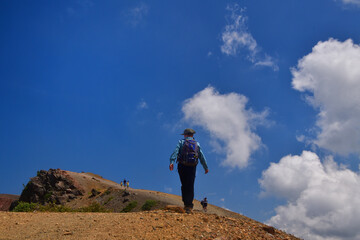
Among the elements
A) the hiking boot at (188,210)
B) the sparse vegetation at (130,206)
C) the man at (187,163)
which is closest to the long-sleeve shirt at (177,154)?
the man at (187,163)

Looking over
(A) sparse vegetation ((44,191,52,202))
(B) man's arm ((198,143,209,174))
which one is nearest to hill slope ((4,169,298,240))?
(B) man's arm ((198,143,209,174))

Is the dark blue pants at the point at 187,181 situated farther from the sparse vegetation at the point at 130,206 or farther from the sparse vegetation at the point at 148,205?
the sparse vegetation at the point at 130,206

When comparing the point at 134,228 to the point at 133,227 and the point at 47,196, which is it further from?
the point at 47,196

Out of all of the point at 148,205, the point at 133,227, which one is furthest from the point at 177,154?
the point at 148,205

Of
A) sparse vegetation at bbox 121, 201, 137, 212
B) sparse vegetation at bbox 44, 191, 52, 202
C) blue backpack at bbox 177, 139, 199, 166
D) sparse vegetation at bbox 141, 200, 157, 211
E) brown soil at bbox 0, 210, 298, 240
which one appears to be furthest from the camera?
sparse vegetation at bbox 44, 191, 52, 202

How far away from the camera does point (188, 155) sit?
394 inches

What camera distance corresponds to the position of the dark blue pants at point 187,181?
10133mm

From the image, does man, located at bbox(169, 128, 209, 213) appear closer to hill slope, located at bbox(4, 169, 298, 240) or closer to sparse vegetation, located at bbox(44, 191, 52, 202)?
hill slope, located at bbox(4, 169, 298, 240)

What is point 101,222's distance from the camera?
27.2 feet

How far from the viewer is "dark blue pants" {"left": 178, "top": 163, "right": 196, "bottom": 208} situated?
10.1 m

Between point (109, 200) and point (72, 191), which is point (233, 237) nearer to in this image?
point (109, 200)

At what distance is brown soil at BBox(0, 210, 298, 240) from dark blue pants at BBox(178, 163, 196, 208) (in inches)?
44.2

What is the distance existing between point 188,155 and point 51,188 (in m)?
35.5

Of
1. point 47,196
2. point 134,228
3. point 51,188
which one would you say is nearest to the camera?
point 134,228
